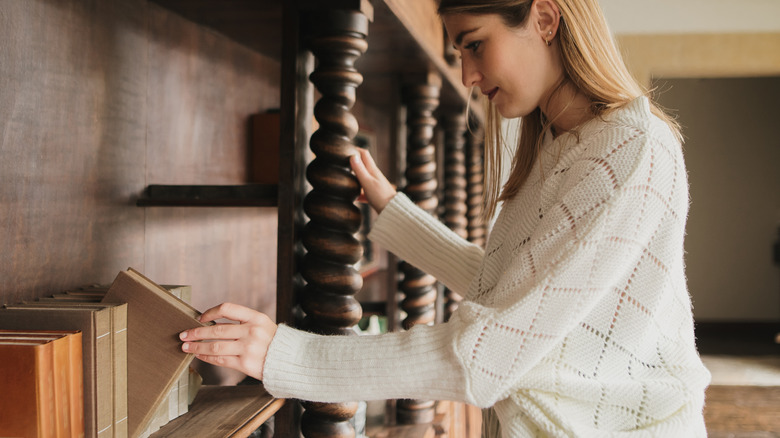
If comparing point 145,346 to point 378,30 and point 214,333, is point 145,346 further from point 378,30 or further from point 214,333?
point 378,30

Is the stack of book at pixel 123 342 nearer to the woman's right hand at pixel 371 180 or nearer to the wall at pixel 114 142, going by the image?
the wall at pixel 114 142

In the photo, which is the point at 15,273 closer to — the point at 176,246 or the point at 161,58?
the point at 176,246

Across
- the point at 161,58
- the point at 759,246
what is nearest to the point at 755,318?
the point at 759,246

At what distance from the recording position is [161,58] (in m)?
1.41

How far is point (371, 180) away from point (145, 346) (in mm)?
663

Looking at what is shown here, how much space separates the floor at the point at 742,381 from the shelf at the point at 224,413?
13.7 ft

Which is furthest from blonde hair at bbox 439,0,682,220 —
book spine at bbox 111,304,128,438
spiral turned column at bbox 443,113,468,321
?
spiral turned column at bbox 443,113,468,321

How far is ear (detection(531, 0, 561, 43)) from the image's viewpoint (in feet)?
3.68

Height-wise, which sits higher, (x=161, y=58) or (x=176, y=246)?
(x=161, y=58)

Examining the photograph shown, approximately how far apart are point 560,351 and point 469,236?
2530 millimetres

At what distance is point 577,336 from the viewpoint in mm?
1002

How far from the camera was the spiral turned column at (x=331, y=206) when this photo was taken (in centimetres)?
126

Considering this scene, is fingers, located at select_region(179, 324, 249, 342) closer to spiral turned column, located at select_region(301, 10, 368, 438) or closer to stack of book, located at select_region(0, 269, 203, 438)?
stack of book, located at select_region(0, 269, 203, 438)

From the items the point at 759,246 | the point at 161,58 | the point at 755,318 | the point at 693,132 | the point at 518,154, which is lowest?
the point at 755,318
